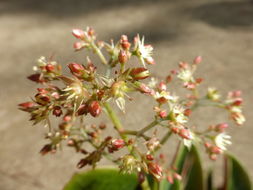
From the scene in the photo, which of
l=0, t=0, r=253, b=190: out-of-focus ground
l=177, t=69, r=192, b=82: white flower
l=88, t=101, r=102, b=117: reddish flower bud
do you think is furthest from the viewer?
l=0, t=0, r=253, b=190: out-of-focus ground

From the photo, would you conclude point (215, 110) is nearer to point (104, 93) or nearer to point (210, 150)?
point (210, 150)

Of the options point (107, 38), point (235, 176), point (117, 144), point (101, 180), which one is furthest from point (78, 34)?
point (107, 38)

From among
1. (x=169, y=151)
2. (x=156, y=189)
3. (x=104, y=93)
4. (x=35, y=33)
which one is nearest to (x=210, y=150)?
(x=156, y=189)

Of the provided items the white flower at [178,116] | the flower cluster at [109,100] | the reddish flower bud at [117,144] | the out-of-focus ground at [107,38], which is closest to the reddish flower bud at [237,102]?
the flower cluster at [109,100]

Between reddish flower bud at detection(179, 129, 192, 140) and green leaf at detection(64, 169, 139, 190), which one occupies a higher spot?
reddish flower bud at detection(179, 129, 192, 140)

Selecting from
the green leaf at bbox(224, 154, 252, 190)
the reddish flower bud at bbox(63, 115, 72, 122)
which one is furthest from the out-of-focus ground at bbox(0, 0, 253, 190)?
the reddish flower bud at bbox(63, 115, 72, 122)

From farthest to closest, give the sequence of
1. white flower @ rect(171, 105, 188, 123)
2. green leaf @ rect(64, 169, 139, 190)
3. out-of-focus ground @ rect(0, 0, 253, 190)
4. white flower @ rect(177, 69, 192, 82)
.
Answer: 1. out-of-focus ground @ rect(0, 0, 253, 190)
2. green leaf @ rect(64, 169, 139, 190)
3. white flower @ rect(177, 69, 192, 82)
4. white flower @ rect(171, 105, 188, 123)

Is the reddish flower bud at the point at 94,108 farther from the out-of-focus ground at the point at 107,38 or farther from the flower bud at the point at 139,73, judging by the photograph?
the out-of-focus ground at the point at 107,38

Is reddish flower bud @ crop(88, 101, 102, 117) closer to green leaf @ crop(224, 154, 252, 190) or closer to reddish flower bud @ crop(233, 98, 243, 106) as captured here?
reddish flower bud @ crop(233, 98, 243, 106)
